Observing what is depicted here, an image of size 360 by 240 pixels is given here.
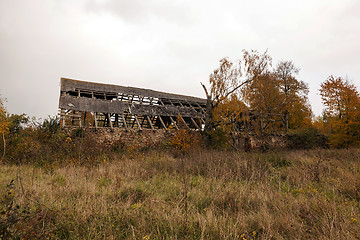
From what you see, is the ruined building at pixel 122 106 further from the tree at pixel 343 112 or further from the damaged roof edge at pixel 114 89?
the tree at pixel 343 112

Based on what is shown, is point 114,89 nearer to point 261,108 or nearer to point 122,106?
point 122,106

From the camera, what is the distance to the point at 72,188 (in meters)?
4.72

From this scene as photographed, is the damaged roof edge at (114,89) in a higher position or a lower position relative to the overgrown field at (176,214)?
higher

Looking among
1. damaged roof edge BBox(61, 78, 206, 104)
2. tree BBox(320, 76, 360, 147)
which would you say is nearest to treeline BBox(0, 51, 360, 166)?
tree BBox(320, 76, 360, 147)

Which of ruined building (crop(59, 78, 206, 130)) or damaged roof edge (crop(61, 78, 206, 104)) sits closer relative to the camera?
ruined building (crop(59, 78, 206, 130))

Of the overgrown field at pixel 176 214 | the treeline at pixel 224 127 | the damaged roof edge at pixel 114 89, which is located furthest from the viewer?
the damaged roof edge at pixel 114 89

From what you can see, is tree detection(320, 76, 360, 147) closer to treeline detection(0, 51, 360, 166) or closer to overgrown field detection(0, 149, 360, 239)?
treeline detection(0, 51, 360, 166)

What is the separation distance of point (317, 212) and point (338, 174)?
147 inches

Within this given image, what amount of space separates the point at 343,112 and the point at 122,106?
68.8ft

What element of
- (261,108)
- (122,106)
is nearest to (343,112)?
(261,108)

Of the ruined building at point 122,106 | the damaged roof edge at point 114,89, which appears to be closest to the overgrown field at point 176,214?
the ruined building at point 122,106

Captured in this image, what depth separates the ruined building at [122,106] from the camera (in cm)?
1603

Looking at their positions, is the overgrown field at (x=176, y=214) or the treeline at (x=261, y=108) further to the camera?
the treeline at (x=261, y=108)

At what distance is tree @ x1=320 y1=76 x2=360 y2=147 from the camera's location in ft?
55.1
